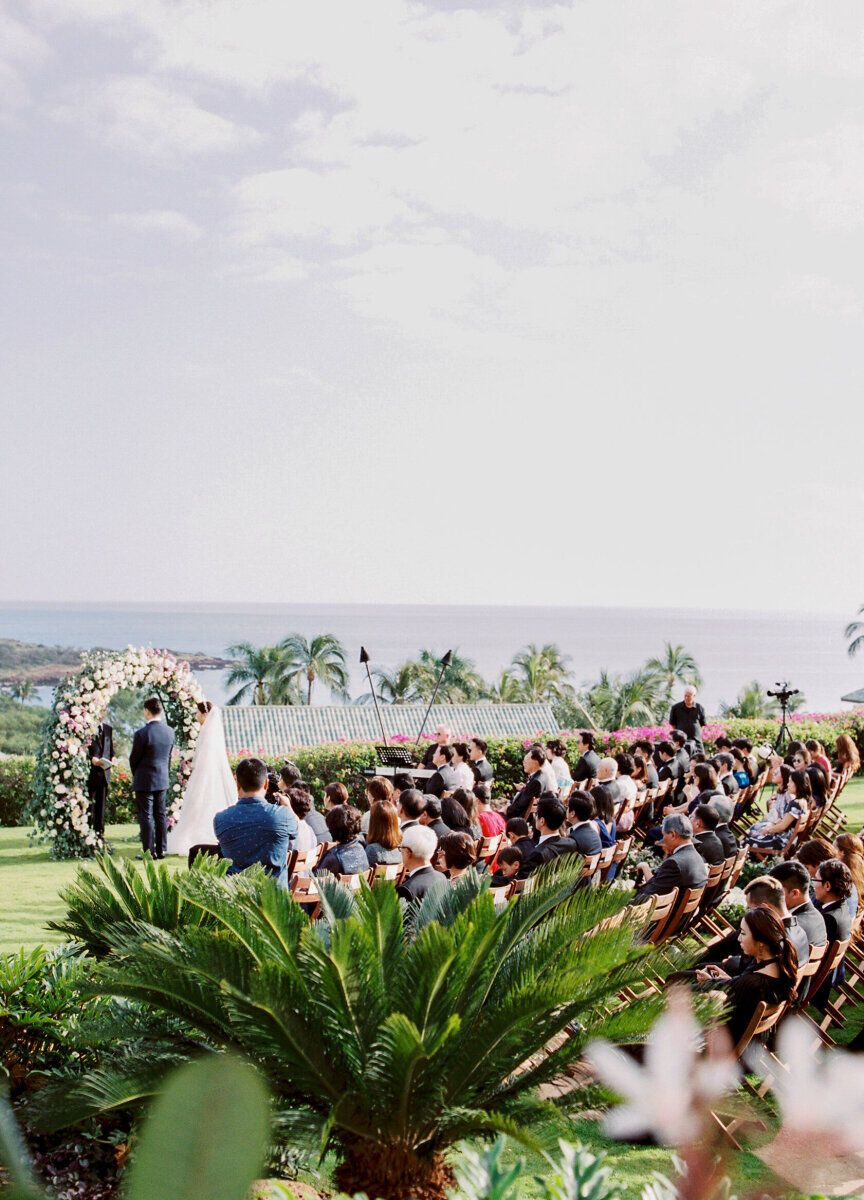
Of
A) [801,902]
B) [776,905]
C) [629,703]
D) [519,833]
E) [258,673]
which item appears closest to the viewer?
[776,905]

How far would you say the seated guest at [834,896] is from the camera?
671 cm

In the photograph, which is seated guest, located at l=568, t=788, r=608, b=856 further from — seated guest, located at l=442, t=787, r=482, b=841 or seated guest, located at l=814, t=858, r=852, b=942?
seated guest, located at l=814, t=858, r=852, b=942

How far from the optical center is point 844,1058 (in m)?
1.02

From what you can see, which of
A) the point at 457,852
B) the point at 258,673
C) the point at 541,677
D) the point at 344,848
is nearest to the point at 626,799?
the point at 344,848

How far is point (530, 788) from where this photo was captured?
12.3m

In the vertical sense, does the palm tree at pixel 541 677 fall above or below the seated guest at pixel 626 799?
below

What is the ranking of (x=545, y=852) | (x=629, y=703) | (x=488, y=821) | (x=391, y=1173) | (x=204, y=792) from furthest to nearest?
(x=629, y=703) < (x=204, y=792) < (x=488, y=821) < (x=545, y=852) < (x=391, y=1173)

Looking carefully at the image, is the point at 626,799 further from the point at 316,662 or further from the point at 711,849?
the point at 316,662

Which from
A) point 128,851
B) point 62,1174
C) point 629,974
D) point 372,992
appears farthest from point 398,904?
point 128,851

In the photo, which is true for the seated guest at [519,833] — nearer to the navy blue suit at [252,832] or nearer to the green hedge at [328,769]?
the navy blue suit at [252,832]

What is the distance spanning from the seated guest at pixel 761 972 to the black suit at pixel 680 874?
1.68 meters

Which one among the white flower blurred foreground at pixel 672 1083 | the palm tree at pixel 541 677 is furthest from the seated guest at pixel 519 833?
the palm tree at pixel 541 677

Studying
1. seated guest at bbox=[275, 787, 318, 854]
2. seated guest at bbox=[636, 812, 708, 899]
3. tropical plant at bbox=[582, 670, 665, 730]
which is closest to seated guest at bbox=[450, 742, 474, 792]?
seated guest at bbox=[275, 787, 318, 854]

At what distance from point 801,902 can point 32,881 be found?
8.94 m
